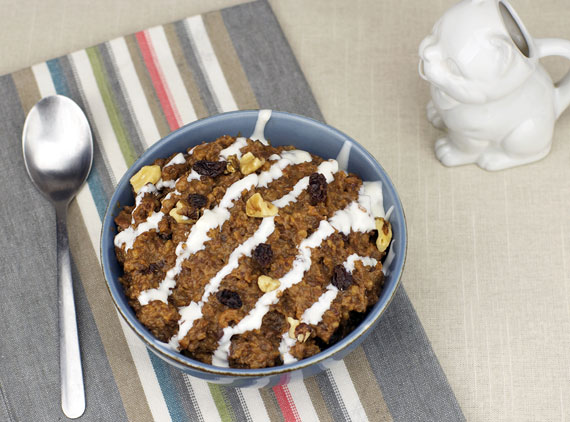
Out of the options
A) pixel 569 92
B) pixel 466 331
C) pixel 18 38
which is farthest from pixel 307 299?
pixel 18 38

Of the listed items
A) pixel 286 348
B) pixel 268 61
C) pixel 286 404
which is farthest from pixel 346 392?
pixel 268 61

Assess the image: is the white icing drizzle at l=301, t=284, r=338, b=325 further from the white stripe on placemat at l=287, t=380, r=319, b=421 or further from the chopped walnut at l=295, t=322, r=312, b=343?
the white stripe on placemat at l=287, t=380, r=319, b=421

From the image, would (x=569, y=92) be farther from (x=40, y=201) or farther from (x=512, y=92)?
(x=40, y=201)

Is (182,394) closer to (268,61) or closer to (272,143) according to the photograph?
(272,143)

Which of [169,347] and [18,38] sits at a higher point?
[18,38]

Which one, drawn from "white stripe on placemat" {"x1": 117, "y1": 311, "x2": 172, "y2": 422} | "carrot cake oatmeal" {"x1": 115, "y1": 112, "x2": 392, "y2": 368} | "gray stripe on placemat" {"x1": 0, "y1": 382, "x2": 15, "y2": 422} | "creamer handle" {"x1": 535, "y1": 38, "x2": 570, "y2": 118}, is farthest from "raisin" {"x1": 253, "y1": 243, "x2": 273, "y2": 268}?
"creamer handle" {"x1": 535, "y1": 38, "x2": 570, "y2": 118}

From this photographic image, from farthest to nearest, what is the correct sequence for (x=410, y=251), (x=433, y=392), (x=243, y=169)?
(x=410, y=251) < (x=433, y=392) < (x=243, y=169)
